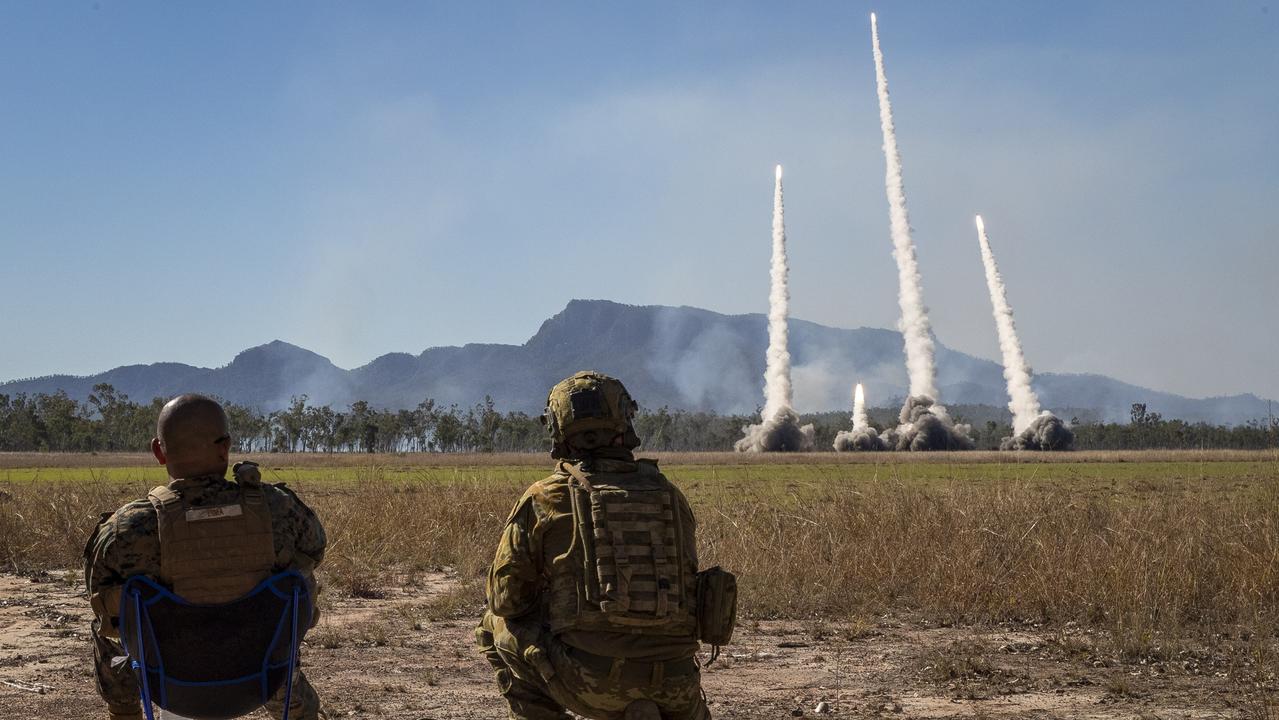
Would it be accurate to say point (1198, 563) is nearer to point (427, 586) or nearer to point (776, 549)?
point (776, 549)

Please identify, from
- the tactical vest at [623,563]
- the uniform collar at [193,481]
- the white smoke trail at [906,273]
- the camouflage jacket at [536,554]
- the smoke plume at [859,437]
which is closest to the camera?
the uniform collar at [193,481]

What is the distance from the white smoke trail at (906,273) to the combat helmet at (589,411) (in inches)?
2220

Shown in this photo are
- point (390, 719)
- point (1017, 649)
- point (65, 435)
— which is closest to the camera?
point (390, 719)

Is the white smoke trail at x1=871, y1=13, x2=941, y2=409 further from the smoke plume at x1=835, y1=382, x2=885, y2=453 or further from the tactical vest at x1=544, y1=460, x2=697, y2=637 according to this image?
the tactical vest at x1=544, y1=460, x2=697, y2=637

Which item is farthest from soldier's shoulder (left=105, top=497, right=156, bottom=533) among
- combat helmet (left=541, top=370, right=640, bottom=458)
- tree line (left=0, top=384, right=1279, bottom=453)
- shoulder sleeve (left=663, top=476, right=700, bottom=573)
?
tree line (left=0, top=384, right=1279, bottom=453)

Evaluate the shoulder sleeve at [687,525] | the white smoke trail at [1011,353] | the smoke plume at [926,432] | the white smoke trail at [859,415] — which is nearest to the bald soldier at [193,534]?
the shoulder sleeve at [687,525]

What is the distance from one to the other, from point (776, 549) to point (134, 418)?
12765cm

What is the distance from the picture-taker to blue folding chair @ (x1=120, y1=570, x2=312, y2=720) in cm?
395

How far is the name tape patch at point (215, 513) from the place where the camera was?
4008 mm

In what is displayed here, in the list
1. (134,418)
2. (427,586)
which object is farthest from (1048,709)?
(134,418)

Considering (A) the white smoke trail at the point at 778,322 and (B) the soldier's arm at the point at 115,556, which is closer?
(B) the soldier's arm at the point at 115,556

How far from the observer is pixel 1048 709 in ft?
26.2

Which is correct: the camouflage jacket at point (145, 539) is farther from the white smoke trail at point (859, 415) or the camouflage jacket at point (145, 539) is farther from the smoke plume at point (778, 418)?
the white smoke trail at point (859, 415)

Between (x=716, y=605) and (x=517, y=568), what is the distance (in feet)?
2.46
